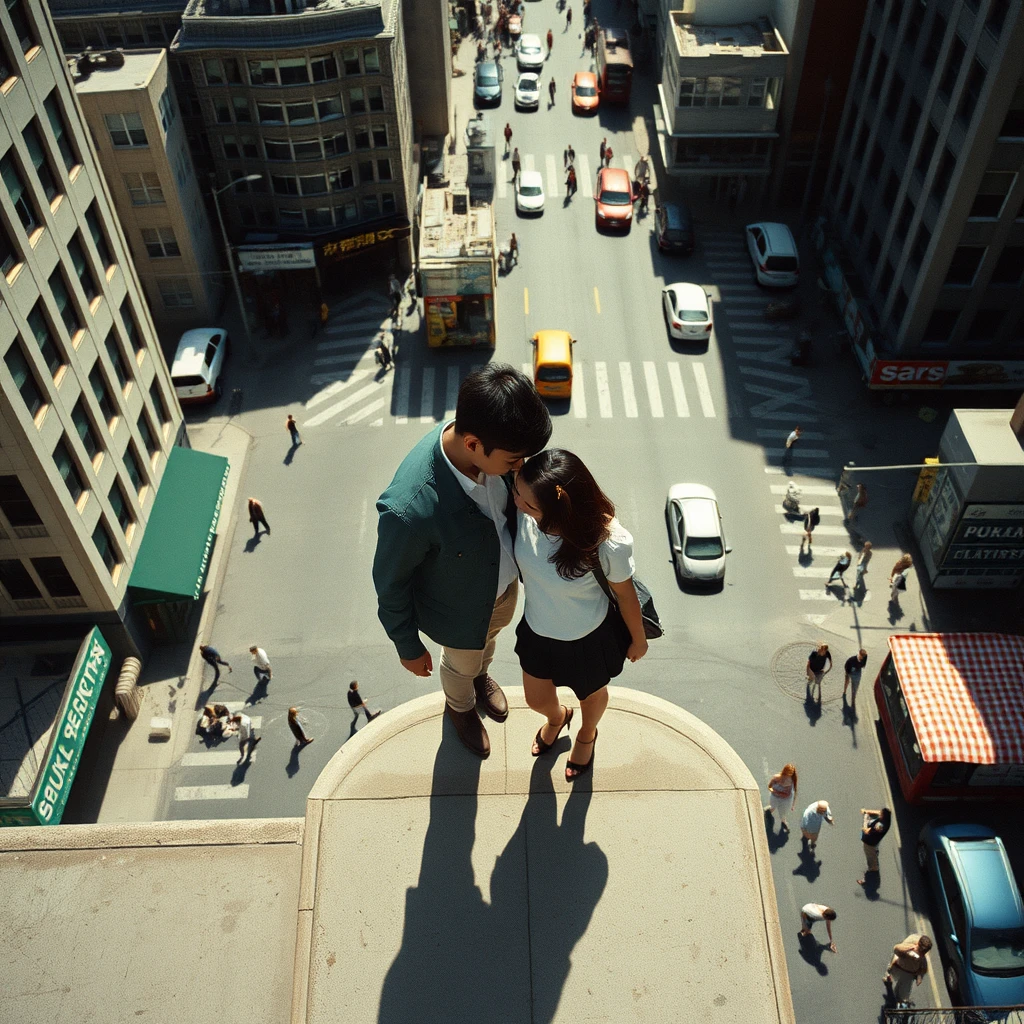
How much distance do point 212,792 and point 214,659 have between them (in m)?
4.66

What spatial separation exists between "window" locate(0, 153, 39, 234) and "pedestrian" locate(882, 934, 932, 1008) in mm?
28987

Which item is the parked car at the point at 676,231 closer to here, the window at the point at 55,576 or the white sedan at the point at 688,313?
the white sedan at the point at 688,313

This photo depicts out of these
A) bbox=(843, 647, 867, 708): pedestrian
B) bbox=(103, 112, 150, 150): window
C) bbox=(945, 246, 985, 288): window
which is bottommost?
bbox=(843, 647, 867, 708): pedestrian

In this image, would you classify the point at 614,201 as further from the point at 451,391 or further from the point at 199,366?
the point at 199,366

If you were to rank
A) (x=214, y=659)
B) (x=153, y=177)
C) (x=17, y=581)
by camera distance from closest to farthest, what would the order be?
1. (x=17, y=581)
2. (x=214, y=659)
3. (x=153, y=177)

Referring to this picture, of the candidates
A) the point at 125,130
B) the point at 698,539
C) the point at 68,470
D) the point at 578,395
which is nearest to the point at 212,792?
the point at 68,470

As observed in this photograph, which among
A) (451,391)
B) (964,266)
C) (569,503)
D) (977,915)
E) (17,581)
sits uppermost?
(569,503)

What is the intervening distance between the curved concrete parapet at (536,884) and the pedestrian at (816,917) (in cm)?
1517

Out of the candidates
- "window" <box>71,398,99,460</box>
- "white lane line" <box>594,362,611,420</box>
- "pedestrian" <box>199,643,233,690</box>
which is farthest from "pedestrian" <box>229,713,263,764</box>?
"white lane line" <box>594,362,611,420</box>

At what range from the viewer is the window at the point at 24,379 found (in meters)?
23.8

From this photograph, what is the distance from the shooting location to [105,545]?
2894 cm

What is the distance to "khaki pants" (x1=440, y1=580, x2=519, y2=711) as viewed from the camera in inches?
414

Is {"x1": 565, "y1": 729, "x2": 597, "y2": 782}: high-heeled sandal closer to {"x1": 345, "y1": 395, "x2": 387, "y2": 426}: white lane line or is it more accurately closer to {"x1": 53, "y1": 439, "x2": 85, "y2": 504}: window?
{"x1": 53, "y1": 439, "x2": 85, "y2": 504}: window

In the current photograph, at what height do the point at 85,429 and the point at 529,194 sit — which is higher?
the point at 85,429
